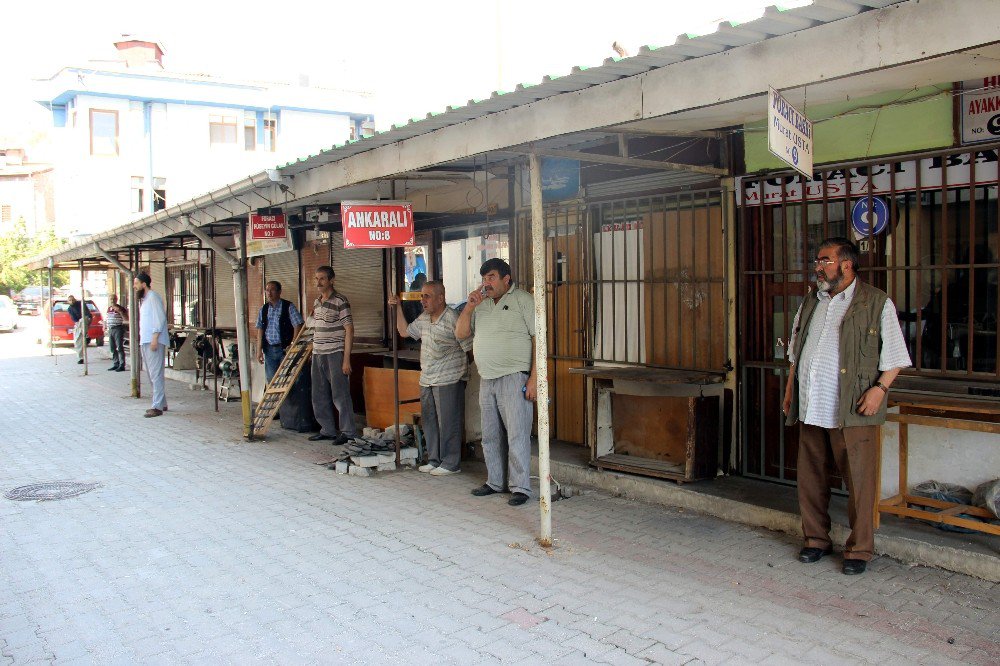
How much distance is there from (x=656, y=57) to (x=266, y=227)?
6562mm

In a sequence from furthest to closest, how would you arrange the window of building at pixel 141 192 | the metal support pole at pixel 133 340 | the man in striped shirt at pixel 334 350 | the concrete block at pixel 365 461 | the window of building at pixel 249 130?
the window of building at pixel 249 130
the window of building at pixel 141 192
the metal support pole at pixel 133 340
the man in striped shirt at pixel 334 350
the concrete block at pixel 365 461

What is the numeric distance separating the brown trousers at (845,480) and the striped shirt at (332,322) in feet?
18.1

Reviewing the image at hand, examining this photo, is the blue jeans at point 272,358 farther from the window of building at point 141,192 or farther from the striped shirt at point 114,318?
Answer: the window of building at point 141,192

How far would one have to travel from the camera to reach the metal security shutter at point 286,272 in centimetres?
1373

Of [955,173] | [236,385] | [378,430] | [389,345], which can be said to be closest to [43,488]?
[378,430]

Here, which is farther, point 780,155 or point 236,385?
point 236,385

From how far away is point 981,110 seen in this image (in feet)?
16.1

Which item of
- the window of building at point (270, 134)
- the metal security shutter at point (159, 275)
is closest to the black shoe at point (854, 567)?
the metal security shutter at point (159, 275)

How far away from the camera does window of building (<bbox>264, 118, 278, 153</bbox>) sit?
3489 centimetres

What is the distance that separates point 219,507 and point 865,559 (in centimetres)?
486

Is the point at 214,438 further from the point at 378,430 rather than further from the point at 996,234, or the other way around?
the point at 996,234

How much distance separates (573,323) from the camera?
7949 millimetres

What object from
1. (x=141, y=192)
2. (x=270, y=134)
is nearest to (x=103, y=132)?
(x=141, y=192)

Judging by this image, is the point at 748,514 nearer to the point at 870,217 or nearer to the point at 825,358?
the point at 825,358
